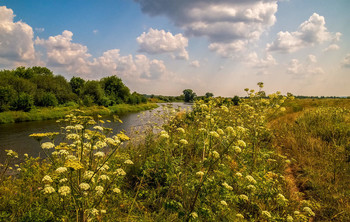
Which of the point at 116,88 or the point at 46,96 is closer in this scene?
the point at 46,96

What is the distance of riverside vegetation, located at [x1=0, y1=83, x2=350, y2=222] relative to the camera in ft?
7.61

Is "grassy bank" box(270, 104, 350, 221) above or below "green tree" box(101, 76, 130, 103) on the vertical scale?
below

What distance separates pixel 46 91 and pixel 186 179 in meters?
45.5

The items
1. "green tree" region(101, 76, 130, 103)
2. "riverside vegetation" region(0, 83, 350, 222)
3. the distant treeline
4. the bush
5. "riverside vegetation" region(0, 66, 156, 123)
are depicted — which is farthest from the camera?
"green tree" region(101, 76, 130, 103)

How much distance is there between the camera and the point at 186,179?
3.04 meters

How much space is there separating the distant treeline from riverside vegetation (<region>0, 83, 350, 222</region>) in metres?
25.3

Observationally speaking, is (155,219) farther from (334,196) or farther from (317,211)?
(334,196)

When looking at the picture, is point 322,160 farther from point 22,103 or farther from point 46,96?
point 46,96

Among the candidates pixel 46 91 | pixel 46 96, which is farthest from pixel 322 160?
pixel 46 91

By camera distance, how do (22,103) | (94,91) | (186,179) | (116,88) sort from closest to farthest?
1. (186,179)
2. (22,103)
3. (94,91)
4. (116,88)

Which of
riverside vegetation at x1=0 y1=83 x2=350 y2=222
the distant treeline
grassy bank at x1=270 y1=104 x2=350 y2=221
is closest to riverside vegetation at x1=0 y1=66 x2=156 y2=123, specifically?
the distant treeline

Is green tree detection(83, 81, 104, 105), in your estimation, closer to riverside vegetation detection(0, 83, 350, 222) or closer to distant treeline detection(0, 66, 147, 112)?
distant treeline detection(0, 66, 147, 112)

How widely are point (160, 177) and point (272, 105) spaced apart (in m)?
3.47

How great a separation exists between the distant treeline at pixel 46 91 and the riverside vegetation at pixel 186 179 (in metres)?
25.3
